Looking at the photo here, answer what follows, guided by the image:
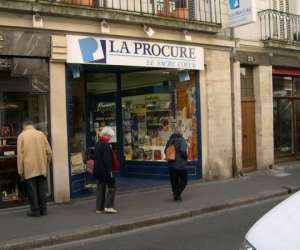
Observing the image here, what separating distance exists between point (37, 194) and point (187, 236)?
3.20 metres

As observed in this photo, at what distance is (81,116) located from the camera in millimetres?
14281

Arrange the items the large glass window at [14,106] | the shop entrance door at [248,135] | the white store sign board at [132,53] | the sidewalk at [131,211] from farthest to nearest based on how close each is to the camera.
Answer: the shop entrance door at [248,135] < the white store sign board at [132,53] < the large glass window at [14,106] < the sidewalk at [131,211]

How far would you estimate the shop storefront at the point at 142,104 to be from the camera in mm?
13531

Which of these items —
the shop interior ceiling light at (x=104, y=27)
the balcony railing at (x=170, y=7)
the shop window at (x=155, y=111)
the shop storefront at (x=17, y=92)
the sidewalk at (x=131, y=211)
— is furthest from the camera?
the shop window at (x=155, y=111)

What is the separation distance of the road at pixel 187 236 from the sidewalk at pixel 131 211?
8.3 inches

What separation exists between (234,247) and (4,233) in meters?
3.76

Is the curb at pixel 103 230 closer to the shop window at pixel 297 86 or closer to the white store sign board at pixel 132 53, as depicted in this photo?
the white store sign board at pixel 132 53

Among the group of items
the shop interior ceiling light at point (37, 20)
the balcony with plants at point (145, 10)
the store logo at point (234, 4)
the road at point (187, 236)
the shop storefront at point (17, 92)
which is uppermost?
the store logo at point (234, 4)

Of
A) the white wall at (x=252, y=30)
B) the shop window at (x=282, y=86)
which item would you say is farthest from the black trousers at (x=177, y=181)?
the shop window at (x=282, y=86)

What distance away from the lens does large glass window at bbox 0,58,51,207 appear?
36.0ft

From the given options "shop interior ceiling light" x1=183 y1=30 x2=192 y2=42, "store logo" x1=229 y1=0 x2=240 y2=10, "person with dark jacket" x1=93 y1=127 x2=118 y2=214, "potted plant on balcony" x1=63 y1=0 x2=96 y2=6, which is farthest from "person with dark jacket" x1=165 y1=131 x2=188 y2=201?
"store logo" x1=229 y1=0 x2=240 y2=10

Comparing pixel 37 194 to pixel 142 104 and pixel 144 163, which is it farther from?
pixel 142 104

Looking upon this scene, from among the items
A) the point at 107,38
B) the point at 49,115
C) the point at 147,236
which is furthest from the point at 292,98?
the point at 147,236

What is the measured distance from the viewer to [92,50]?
1200 centimetres
